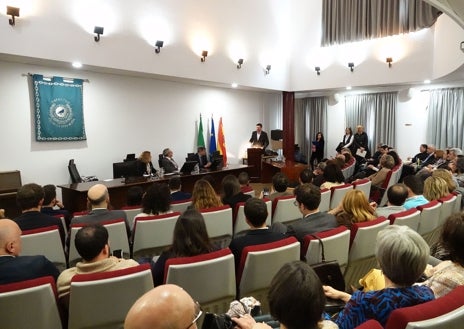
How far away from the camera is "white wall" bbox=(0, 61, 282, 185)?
6105mm

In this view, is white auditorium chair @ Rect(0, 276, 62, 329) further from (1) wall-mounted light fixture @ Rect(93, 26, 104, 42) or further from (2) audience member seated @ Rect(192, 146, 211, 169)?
(2) audience member seated @ Rect(192, 146, 211, 169)

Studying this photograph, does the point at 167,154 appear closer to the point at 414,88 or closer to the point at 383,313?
the point at 383,313

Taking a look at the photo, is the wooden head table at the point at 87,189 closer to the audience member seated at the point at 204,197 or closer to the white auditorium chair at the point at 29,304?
the audience member seated at the point at 204,197

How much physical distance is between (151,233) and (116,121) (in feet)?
16.7

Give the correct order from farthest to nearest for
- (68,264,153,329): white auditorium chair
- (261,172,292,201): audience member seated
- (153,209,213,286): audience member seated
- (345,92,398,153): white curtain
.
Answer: (345,92,398,153): white curtain < (261,172,292,201): audience member seated < (153,209,213,286): audience member seated < (68,264,153,329): white auditorium chair

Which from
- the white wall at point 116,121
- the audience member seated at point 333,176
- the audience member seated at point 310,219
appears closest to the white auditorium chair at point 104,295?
the audience member seated at point 310,219

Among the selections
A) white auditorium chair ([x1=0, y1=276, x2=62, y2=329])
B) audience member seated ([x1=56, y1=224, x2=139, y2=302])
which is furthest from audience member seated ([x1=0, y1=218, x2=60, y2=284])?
white auditorium chair ([x1=0, y1=276, x2=62, y2=329])

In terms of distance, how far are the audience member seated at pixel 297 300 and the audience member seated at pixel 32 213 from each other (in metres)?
2.63

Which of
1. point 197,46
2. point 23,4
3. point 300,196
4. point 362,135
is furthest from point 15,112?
point 362,135

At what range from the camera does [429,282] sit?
5.86 feet

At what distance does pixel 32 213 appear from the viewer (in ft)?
10.3

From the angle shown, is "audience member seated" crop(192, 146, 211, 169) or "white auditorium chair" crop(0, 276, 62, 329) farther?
"audience member seated" crop(192, 146, 211, 169)

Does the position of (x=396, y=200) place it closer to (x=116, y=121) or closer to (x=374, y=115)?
(x=116, y=121)

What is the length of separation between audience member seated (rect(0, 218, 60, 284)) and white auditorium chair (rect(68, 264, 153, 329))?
1.21ft
